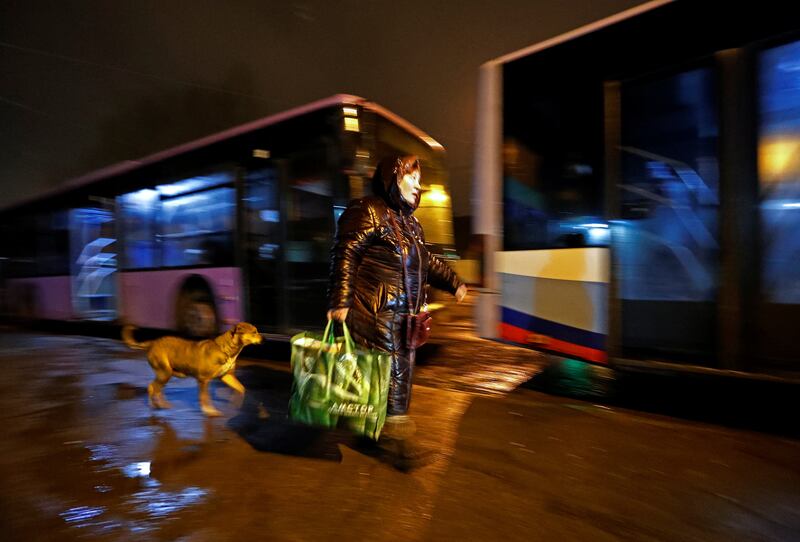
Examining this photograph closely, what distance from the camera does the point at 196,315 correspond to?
304 inches

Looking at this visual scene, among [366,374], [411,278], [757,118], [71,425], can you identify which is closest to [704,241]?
[757,118]

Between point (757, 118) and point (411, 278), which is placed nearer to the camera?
point (411, 278)

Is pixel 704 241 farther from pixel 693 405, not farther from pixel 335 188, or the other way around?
pixel 335 188

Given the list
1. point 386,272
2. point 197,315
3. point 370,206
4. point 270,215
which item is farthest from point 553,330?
point 197,315

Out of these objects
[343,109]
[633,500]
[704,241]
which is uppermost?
[343,109]

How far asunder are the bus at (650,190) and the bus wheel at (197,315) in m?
4.36

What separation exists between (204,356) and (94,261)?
24.5 ft

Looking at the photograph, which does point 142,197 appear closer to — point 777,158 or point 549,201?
point 549,201

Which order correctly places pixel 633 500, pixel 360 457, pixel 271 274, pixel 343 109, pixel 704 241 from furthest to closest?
pixel 271 274
pixel 343 109
pixel 704 241
pixel 360 457
pixel 633 500

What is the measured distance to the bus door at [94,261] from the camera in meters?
9.58

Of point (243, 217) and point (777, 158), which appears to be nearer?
point (777, 158)

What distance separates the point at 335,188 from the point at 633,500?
453 centimetres

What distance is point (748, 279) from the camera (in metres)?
3.93

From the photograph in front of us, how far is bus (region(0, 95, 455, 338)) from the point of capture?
6379mm
